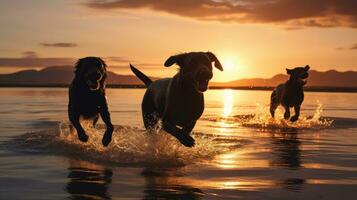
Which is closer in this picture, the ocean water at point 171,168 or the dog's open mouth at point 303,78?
the ocean water at point 171,168

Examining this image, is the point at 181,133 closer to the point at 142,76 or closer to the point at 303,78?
the point at 142,76

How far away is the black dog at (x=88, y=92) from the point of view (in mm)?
10930

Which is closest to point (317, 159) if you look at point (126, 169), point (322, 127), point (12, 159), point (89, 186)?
point (126, 169)

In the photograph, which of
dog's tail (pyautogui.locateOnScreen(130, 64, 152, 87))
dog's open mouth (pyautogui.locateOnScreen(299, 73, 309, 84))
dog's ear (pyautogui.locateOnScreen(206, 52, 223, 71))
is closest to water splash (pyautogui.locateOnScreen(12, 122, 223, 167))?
dog's tail (pyautogui.locateOnScreen(130, 64, 152, 87))

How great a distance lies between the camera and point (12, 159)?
10031 mm

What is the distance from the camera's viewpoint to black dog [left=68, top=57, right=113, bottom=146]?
1093cm

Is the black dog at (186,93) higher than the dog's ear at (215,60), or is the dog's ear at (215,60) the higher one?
the dog's ear at (215,60)

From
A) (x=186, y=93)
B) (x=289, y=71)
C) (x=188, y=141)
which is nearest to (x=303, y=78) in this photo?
(x=289, y=71)

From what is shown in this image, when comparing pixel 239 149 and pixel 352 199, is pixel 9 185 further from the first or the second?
pixel 239 149

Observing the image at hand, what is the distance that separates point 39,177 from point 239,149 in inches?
214

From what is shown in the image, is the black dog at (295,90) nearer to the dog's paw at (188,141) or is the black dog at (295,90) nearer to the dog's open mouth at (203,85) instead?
the dog's paw at (188,141)

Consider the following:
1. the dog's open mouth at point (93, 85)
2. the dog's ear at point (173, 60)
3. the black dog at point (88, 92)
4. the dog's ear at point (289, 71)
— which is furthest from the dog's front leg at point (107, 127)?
the dog's ear at point (289, 71)

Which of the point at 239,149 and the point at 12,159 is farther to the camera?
the point at 239,149

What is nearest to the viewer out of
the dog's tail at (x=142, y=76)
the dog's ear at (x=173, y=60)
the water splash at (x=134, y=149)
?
the water splash at (x=134, y=149)
